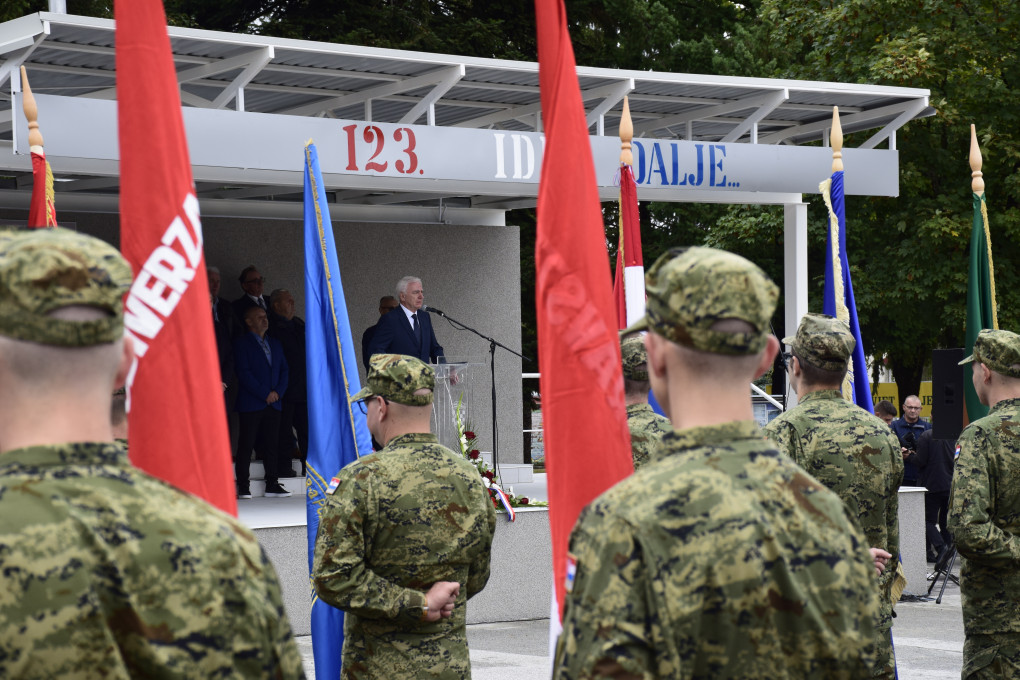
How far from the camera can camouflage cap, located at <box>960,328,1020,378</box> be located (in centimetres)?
532

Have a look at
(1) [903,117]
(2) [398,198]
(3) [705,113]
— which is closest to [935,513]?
(1) [903,117]

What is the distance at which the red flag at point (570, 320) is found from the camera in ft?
11.5

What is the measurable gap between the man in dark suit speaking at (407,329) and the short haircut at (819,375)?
719 centimetres

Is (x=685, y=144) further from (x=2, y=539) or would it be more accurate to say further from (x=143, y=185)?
(x=2, y=539)

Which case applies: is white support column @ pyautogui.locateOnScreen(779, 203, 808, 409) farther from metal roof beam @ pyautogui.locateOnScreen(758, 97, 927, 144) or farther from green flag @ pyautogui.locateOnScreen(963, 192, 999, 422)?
green flag @ pyautogui.locateOnScreen(963, 192, 999, 422)

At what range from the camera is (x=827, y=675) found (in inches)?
89.0

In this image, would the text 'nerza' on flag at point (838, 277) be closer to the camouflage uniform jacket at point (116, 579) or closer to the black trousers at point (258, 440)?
the camouflage uniform jacket at point (116, 579)

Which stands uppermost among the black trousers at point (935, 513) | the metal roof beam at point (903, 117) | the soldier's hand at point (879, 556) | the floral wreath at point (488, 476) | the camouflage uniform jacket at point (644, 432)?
the metal roof beam at point (903, 117)

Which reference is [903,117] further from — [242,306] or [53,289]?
[53,289]

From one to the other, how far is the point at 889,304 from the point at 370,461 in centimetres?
1856

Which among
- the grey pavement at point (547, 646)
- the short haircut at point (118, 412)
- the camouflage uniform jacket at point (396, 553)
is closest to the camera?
the camouflage uniform jacket at point (396, 553)

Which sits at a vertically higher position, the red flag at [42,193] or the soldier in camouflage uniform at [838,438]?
the red flag at [42,193]

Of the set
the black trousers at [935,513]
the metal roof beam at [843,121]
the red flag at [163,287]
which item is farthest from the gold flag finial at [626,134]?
the black trousers at [935,513]

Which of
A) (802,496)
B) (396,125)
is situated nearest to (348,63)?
(396,125)
